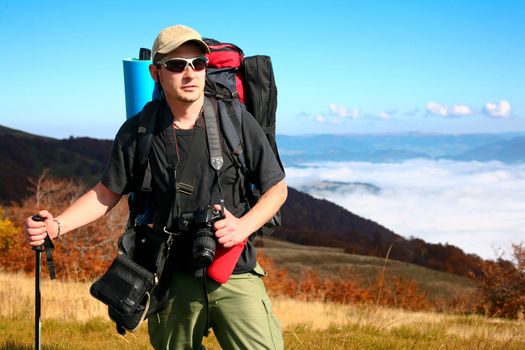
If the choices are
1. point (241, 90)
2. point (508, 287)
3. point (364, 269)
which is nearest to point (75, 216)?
point (241, 90)

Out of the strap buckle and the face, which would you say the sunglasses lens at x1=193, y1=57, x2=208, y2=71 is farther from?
the strap buckle

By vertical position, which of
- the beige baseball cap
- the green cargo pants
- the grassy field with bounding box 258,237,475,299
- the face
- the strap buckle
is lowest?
the grassy field with bounding box 258,237,475,299

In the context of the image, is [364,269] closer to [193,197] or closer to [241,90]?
[241,90]

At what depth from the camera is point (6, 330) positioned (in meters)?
7.07

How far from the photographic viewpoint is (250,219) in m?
3.28

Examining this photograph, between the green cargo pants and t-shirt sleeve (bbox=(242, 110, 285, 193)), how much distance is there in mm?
543

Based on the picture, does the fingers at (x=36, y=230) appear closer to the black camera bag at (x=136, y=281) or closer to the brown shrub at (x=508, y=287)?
the black camera bag at (x=136, y=281)

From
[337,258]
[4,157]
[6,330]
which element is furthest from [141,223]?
[4,157]

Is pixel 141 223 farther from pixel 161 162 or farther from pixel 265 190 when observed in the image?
pixel 265 190

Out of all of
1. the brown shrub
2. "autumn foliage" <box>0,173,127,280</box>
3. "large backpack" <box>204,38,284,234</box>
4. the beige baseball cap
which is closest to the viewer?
the beige baseball cap

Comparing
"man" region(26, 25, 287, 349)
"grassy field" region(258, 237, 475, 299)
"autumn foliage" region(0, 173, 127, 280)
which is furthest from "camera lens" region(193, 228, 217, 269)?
"grassy field" region(258, 237, 475, 299)

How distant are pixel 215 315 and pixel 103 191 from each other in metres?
0.98

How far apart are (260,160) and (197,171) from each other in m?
0.36

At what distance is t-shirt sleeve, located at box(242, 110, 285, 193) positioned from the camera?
339cm
